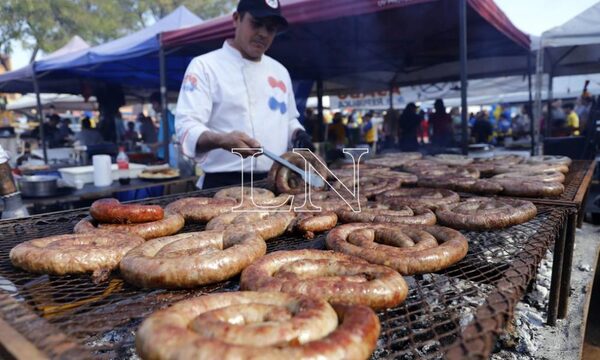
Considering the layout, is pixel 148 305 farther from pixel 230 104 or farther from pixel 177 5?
pixel 177 5

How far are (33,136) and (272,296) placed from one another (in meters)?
22.2

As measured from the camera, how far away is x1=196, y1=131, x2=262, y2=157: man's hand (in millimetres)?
3232

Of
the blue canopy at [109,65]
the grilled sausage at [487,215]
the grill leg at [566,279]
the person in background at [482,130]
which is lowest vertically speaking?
the grill leg at [566,279]

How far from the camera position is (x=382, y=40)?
30.8 ft

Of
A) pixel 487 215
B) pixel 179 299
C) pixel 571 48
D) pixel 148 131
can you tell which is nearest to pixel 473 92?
pixel 571 48

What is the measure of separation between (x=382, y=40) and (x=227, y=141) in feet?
24.4

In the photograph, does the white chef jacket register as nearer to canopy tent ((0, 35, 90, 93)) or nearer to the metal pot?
the metal pot

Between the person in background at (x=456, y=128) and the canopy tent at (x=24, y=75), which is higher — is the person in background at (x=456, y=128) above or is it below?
below

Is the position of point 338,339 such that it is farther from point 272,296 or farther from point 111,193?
point 111,193

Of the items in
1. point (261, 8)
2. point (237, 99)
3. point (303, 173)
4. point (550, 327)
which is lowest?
point (550, 327)

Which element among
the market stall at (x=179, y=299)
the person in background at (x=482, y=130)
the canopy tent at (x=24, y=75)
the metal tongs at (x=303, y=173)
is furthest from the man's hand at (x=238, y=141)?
the person in background at (x=482, y=130)

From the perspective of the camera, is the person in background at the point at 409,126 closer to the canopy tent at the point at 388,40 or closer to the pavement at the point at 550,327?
the canopy tent at the point at 388,40

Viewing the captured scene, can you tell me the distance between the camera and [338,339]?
3.65 ft

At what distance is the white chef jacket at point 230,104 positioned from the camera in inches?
150
